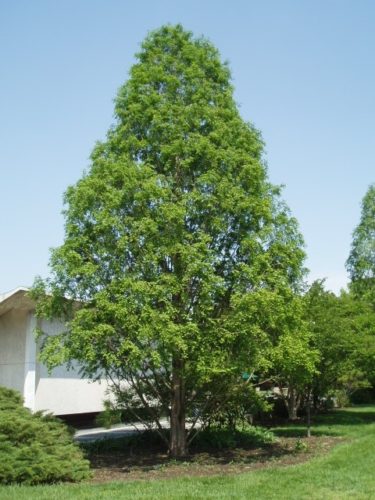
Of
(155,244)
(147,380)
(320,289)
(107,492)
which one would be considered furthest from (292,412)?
(107,492)

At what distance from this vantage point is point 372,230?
115 ft

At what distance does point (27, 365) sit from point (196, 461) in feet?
28.4

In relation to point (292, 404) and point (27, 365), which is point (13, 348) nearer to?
point (27, 365)

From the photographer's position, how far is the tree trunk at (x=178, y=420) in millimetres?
→ 13695

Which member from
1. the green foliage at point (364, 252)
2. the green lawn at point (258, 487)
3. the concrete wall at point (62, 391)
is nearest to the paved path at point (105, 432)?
the concrete wall at point (62, 391)

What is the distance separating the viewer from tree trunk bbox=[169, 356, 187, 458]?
1370 centimetres

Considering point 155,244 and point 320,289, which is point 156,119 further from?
point 320,289

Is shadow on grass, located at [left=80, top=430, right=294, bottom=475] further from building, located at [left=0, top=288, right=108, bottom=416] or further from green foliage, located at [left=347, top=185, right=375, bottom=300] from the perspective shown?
green foliage, located at [left=347, top=185, right=375, bottom=300]

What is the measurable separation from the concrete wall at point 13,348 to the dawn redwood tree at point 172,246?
6228mm

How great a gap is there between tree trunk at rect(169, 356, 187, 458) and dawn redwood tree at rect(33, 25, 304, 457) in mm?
29

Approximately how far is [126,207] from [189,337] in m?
3.40

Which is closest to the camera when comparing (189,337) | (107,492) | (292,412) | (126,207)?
(107,492)

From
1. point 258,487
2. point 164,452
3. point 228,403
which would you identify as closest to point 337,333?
point 228,403

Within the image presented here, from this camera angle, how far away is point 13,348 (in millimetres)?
19953
